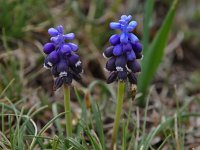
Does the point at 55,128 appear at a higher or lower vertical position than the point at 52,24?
lower

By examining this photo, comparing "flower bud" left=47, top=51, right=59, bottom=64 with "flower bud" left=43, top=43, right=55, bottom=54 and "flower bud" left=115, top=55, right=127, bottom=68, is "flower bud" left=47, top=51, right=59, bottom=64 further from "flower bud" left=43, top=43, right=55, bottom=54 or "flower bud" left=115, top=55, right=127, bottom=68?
"flower bud" left=115, top=55, right=127, bottom=68

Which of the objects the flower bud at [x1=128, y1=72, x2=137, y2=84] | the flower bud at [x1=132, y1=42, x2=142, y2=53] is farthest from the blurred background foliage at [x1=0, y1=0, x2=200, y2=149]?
the flower bud at [x1=132, y1=42, x2=142, y2=53]

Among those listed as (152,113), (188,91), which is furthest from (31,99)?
(188,91)

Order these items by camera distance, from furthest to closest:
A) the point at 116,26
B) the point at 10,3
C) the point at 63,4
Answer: the point at 63,4 < the point at 10,3 < the point at 116,26

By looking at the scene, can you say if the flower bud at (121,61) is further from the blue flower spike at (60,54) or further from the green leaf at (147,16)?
the green leaf at (147,16)

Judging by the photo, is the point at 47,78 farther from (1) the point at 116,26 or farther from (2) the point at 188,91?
(1) the point at 116,26

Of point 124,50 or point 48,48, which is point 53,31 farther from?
point 124,50

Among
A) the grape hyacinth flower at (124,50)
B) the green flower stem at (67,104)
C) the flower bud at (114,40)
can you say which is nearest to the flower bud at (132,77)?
the grape hyacinth flower at (124,50)
